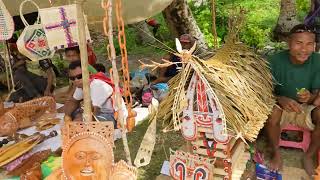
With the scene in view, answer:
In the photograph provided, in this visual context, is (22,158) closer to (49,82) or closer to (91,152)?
(91,152)

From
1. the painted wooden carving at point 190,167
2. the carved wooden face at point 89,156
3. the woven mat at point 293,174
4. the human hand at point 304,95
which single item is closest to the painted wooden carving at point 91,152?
the carved wooden face at point 89,156

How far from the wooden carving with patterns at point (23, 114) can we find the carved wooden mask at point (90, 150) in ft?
7.59

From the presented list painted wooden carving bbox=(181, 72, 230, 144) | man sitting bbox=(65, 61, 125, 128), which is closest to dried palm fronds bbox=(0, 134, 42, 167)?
man sitting bbox=(65, 61, 125, 128)

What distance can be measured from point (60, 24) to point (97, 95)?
108cm

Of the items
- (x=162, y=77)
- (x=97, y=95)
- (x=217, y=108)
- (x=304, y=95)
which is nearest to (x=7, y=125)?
(x=97, y=95)

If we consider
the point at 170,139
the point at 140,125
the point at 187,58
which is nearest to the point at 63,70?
the point at 140,125

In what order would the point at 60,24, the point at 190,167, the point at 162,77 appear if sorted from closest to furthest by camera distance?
the point at 190,167 → the point at 60,24 → the point at 162,77

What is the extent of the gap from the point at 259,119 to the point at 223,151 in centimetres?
45

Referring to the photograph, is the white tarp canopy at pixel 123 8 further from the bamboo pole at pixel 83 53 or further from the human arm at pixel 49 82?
the bamboo pole at pixel 83 53

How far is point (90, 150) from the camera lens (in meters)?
3.29

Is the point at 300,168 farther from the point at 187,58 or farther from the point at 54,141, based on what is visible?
the point at 54,141

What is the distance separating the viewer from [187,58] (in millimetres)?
3119

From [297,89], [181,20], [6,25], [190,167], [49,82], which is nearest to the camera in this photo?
[190,167]

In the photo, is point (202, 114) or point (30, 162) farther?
point (30, 162)
